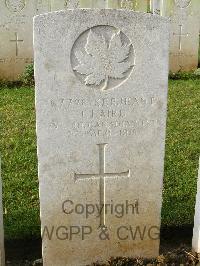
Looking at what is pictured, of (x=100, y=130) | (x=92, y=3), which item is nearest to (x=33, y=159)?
(x=100, y=130)

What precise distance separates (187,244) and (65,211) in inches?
45.5

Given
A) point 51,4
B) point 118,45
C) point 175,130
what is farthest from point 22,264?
point 51,4

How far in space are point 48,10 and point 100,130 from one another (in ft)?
19.8

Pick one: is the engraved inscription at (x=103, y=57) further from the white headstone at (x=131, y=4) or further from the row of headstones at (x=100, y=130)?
the white headstone at (x=131, y=4)

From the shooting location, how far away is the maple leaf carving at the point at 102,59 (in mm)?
3369

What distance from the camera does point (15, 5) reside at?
29.0 ft

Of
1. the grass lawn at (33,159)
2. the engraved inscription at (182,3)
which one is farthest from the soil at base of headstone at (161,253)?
the engraved inscription at (182,3)

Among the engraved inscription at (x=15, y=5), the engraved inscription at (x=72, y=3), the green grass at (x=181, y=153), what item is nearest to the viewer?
the green grass at (x=181, y=153)

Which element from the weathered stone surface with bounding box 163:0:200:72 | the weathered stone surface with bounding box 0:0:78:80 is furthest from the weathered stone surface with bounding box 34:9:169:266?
the weathered stone surface with bounding box 163:0:200:72

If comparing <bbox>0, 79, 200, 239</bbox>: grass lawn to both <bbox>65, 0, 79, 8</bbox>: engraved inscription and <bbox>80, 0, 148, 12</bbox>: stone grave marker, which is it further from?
<bbox>80, 0, 148, 12</bbox>: stone grave marker

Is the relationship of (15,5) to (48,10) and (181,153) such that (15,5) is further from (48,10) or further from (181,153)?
(181,153)

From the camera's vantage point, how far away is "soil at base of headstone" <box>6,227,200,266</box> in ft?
12.7

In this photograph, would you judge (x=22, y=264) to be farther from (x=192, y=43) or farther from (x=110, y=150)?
(x=192, y=43)

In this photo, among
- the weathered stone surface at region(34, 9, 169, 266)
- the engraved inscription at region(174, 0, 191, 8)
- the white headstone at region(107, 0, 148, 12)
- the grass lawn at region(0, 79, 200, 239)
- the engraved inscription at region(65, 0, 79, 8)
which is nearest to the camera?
the weathered stone surface at region(34, 9, 169, 266)
